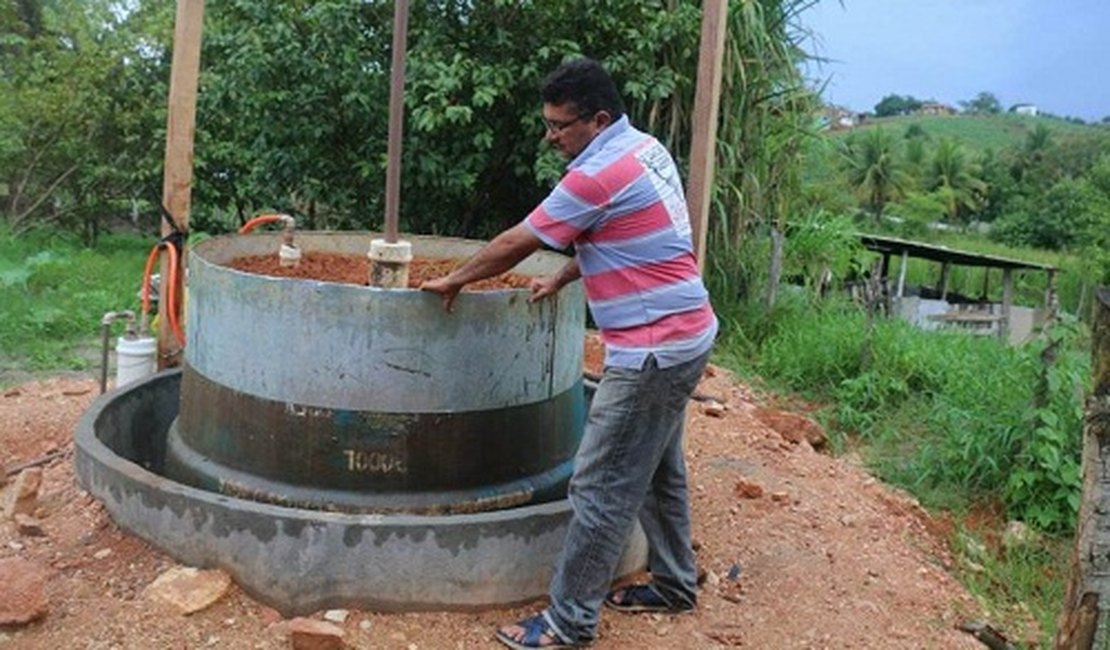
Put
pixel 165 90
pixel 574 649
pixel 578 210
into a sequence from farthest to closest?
1. pixel 165 90
2. pixel 574 649
3. pixel 578 210

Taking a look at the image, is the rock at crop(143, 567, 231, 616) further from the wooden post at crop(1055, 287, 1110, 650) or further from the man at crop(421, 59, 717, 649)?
the wooden post at crop(1055, 287, 1110, 650)

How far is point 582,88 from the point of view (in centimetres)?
299

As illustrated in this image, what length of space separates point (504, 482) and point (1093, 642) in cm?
182

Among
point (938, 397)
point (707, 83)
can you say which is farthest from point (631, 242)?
point (938, 397)

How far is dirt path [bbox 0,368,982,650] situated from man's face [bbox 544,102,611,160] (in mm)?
1462

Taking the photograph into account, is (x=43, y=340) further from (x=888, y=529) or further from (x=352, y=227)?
(x=888, y=529)

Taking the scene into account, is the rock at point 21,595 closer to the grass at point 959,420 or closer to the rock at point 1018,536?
the grass at point 959,420

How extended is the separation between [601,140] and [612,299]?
45cm

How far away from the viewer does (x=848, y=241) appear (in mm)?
9000

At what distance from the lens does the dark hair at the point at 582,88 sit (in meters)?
2.98

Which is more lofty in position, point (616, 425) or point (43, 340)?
point (616, 425)

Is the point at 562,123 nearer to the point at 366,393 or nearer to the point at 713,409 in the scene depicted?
the point at 366,393

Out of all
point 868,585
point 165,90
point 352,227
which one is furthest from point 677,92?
point 165,90

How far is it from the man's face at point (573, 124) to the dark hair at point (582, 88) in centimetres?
1
